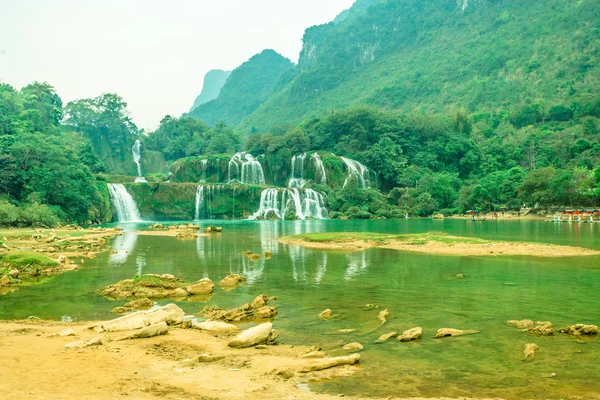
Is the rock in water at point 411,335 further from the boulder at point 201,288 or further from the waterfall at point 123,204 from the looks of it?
the waterfall at point 123,204

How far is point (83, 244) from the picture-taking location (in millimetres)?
25234

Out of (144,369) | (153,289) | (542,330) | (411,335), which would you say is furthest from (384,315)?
(153,289)

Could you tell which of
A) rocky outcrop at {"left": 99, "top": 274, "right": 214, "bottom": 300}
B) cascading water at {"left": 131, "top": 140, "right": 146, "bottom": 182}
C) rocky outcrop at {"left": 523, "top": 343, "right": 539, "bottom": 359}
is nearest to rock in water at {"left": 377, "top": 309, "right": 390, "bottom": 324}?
rocky outcrop at {"left": 523, "top": 343, "right": 539, "bottom": 359}

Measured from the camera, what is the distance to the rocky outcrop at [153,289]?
505 inches

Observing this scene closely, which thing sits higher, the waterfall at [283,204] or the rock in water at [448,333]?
the waterfall at [283,204]

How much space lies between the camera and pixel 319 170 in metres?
71.8

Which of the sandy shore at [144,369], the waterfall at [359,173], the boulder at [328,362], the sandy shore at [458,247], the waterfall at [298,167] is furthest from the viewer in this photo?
the waterfall at [298,167]

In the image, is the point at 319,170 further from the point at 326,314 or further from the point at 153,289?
the point at 326,314

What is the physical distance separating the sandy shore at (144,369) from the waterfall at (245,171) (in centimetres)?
6382

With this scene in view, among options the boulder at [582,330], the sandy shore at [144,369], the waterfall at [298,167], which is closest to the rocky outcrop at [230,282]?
the sandy shore at [144,369]

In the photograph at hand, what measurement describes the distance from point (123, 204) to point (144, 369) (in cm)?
5345

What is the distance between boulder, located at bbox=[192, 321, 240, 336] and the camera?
360 inches

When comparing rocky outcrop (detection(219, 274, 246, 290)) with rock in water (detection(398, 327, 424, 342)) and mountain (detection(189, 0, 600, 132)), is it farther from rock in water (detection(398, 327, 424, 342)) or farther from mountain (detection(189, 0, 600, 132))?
mountain (detection(189, 0, 600, 132))

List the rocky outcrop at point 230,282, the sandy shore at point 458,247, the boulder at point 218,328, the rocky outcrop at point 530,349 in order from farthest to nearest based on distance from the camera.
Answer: the sandy shore at point 458,247 → the rocky outcrop at point 230,282 → the boulder at point 218,328 → the rocky outcrop at point 530,349
